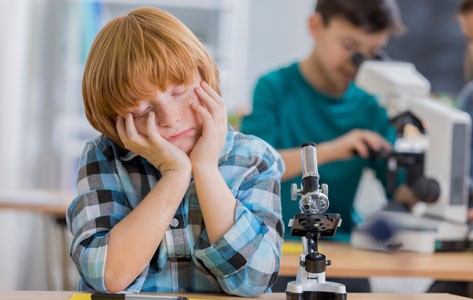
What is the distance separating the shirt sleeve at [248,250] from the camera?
53.9 inches

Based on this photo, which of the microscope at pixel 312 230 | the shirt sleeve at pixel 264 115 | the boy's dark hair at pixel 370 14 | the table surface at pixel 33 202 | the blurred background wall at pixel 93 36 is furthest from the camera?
the blurred background wall at pixel 93 36

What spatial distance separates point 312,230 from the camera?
1217 millimetres

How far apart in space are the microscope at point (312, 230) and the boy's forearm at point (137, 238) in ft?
0.79

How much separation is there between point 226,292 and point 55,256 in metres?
3.53

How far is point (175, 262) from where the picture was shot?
1.44 metres

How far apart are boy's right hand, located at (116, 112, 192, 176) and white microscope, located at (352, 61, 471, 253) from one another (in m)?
0.98

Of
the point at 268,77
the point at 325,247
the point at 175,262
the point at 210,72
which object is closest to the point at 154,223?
the point at 175,262

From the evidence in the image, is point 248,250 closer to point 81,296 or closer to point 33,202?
point 81,296

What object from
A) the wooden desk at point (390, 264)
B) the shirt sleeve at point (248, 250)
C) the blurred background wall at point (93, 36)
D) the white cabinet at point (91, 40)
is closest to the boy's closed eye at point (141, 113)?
the shirt sleeve at point (248, 250)

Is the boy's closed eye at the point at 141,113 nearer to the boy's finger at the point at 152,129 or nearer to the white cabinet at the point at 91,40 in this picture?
the boy's finger at the point at 152,129

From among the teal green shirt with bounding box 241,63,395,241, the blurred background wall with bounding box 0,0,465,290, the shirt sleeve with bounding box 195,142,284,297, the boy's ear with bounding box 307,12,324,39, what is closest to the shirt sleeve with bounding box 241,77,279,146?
the teal green shirt with bounding box 241,63,395,241

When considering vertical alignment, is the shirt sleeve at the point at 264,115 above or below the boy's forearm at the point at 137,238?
above

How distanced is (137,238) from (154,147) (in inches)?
6.3

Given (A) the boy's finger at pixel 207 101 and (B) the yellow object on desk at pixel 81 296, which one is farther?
(A) the boy's finger at pixel 207 101
